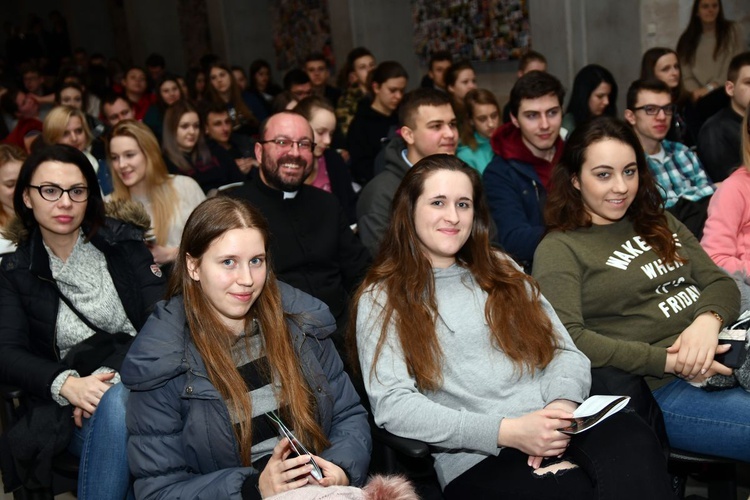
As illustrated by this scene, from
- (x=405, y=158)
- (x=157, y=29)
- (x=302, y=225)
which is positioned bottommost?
(x=302, y=225)

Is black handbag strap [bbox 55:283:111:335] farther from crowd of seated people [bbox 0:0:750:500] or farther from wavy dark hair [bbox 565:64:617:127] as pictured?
wavy dark hair [bbox 565:64:617:127]

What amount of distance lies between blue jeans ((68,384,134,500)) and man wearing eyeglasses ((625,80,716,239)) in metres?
2.53

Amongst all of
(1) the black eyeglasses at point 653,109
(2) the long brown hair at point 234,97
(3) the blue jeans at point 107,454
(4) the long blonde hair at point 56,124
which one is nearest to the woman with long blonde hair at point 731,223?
(1) the black eyeglasses at point 653,109

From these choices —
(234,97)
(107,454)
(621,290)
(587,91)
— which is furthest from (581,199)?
(234,97)

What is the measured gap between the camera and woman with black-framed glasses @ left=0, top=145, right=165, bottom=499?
2533mm

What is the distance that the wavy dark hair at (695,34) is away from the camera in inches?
256

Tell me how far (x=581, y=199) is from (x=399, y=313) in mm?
879

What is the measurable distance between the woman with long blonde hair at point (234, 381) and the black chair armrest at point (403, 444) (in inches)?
1.8

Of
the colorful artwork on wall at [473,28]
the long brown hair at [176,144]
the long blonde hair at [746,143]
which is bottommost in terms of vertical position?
the long blonde hair at [746,143]

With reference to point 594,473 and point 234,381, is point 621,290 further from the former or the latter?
point 234,381

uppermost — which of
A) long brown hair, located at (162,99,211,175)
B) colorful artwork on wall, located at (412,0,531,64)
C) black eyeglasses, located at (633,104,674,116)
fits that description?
colorful artwork on wall, located at (412,0,531,64)

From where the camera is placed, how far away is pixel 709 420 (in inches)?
94.7

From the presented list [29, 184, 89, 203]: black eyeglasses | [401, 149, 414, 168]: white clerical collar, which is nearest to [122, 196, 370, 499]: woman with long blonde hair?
[29, 184, 89, 203]: black eyeglasses

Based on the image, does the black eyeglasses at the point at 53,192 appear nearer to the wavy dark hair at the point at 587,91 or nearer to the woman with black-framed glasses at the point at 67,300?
the woman with black-framed glasses at the point at 67,300
